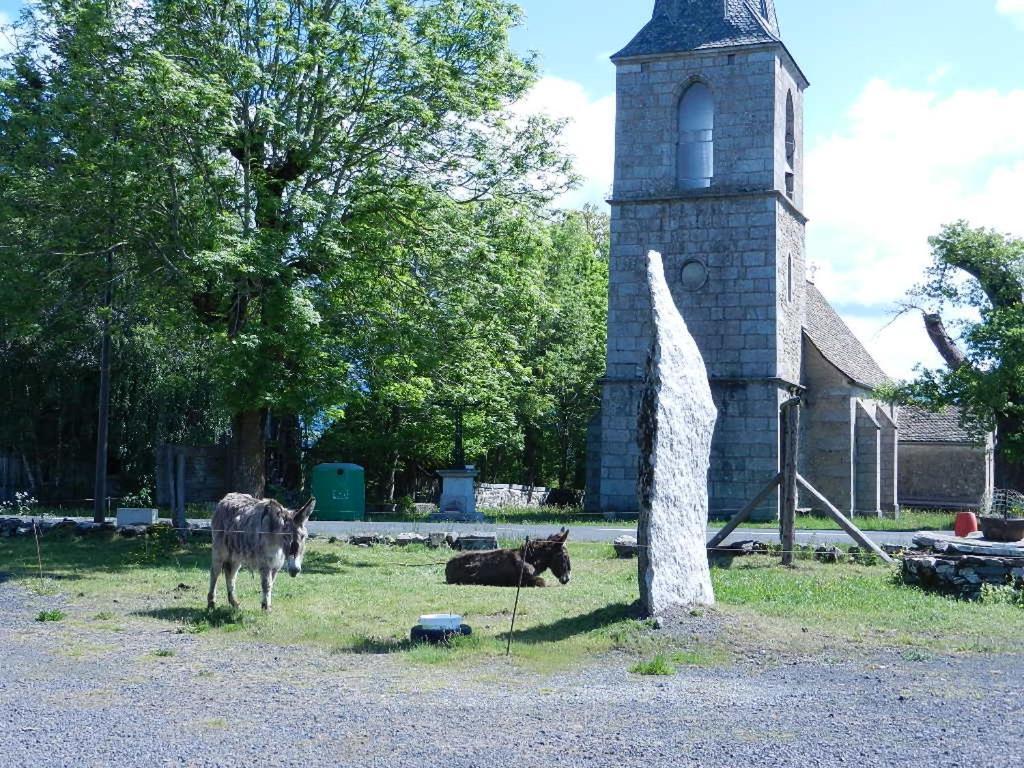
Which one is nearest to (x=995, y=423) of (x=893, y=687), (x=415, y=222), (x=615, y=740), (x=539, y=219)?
(x=539, y=219)

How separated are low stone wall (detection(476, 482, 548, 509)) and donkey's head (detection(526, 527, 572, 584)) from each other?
19.5 m

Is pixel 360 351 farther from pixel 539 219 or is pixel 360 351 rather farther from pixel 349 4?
pixel 349 4

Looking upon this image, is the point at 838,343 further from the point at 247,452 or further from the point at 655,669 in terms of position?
the point at 655,669

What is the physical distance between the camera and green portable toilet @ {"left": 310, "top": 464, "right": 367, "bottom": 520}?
29.9 meters

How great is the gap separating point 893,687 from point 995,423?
23630mm

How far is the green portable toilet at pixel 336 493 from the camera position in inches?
1176

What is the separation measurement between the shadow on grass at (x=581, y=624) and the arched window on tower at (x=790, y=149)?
23239 mm

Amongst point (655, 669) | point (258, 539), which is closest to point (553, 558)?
point (258, 539)

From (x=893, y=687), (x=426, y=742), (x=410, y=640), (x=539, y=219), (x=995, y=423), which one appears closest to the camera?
(x=426, y=742)

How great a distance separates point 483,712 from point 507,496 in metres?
30.4

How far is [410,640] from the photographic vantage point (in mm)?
10852

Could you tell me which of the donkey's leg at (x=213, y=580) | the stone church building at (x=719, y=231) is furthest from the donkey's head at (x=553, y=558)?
the stone church building at (x=719, y=231)

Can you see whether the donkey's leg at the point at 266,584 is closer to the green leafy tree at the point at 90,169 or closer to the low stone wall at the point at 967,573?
the green leafy tree at the point at 90,169

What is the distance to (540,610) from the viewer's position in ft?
41.8
